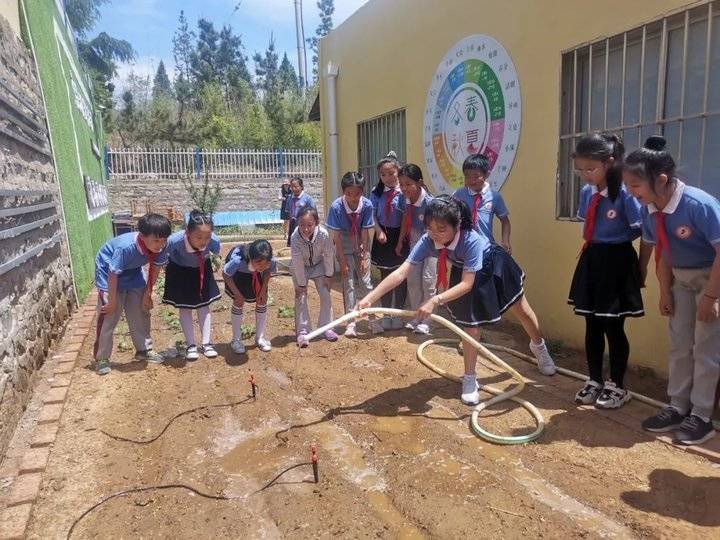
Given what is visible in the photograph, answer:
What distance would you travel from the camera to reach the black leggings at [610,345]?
3.65 m

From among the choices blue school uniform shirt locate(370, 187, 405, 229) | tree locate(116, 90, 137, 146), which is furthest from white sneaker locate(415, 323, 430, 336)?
tree locate(116, 90, 137, 146)

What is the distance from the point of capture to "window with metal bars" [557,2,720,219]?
149 inches

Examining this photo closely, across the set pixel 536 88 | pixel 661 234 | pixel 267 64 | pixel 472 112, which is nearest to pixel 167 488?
pixel 661 234

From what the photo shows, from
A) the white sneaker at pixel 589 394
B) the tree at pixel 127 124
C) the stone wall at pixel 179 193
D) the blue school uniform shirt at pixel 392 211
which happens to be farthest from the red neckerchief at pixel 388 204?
the tree at pixel 127 124

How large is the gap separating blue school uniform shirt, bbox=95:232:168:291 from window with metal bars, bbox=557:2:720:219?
384cm

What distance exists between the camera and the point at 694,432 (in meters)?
3.19

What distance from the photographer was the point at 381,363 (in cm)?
488

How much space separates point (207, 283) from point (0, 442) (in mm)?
2156

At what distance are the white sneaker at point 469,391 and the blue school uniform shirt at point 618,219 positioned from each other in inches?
51.9

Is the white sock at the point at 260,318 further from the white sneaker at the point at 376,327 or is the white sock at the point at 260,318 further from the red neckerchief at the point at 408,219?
the red neckerchief at the point at 408,219

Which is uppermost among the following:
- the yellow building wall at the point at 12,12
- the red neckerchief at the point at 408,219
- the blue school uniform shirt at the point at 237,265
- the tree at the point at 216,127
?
the tree at the point at 216,127

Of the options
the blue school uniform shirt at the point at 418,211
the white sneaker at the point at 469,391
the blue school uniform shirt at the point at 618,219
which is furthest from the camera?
the blue school uniform shirt at the point at 418,211

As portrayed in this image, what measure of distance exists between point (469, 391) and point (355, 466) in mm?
1211

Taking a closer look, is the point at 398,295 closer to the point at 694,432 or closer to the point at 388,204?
the point at 388,204
